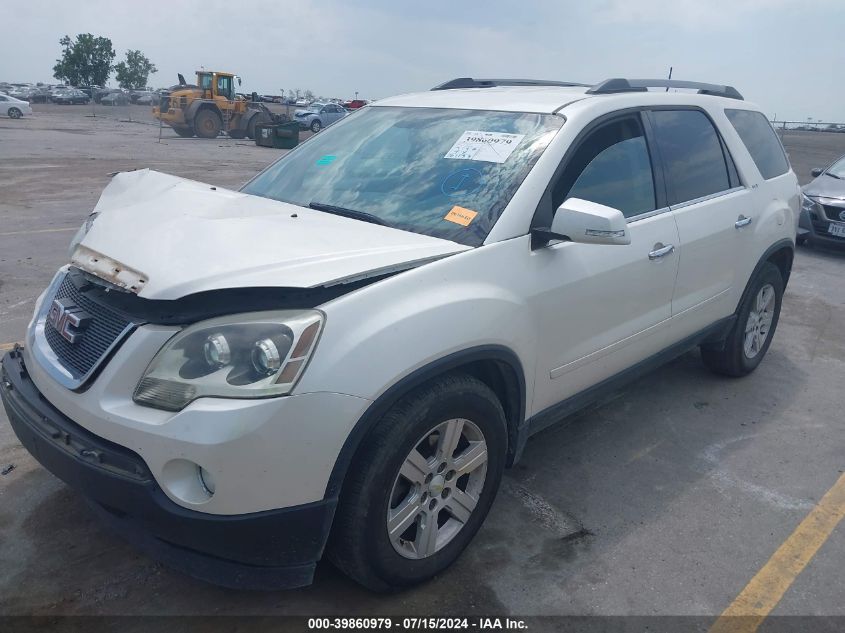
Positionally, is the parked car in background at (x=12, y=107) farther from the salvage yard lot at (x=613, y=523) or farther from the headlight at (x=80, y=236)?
the headlight at (x=80, y=236)

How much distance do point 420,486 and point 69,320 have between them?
1387 mm

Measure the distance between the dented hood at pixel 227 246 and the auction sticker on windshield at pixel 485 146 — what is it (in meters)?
0.59

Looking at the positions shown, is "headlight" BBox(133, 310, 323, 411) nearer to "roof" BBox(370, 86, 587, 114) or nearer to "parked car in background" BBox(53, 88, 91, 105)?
"roof" BBox(370, 86, 587, 114)

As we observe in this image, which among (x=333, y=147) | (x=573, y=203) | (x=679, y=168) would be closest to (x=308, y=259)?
(x=573, y=203)

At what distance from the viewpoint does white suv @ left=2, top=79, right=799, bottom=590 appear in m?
2.21

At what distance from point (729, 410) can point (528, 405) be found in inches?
85.1

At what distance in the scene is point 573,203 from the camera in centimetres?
288

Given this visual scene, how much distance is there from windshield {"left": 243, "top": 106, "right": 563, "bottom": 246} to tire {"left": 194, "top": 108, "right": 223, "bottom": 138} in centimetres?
2780

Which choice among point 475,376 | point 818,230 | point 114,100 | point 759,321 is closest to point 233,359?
point 475,376

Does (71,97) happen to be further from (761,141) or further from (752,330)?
(752,330)

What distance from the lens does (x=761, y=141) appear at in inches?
195

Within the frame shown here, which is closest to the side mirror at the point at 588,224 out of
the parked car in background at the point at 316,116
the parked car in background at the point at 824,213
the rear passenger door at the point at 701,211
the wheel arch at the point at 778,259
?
the rear passenger door at the point at 701,211

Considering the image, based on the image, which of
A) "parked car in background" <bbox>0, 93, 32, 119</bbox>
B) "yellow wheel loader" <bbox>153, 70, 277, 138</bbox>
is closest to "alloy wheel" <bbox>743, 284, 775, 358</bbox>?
"yellow wheel loader" <bbox>153, 70, 277, 138</bbox>

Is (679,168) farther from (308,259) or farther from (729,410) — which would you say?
(308,259)
